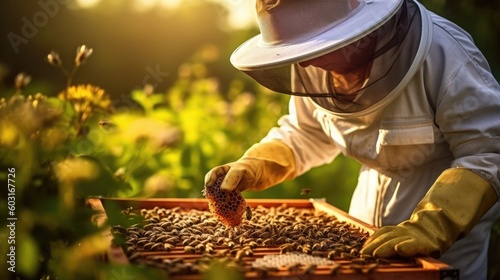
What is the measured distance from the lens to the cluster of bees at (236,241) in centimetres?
202

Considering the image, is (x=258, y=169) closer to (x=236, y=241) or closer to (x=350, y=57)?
(x=236, y=241)

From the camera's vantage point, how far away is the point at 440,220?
2301 millimetres

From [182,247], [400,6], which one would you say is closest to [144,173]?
[182,247]

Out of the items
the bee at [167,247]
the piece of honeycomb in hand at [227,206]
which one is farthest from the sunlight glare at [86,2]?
the bee at [167,247]

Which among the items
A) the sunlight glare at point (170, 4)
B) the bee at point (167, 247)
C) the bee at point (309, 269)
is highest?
the sunlight glare at point (170, 4)

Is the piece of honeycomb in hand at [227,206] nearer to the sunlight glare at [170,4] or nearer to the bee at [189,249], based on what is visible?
the bee at [189,249]

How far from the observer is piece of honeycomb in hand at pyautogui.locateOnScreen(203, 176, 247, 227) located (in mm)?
2666

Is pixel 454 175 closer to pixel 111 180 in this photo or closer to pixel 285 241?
pixel 285 241

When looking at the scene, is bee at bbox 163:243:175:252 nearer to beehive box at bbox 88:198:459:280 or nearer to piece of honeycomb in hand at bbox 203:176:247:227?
beehive box at bbox 88:198:459:280

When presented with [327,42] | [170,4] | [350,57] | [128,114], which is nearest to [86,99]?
[327,42]

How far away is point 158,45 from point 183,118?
7.08 ft

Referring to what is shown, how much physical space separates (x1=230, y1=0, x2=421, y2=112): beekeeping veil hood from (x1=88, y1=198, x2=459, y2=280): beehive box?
548 millimetres

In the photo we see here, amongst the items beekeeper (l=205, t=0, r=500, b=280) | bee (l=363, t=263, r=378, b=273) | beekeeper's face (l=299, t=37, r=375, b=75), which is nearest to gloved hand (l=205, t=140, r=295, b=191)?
beekeeper (l=205, t=0, r=500, b=280)

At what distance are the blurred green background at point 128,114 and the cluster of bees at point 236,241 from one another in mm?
220
